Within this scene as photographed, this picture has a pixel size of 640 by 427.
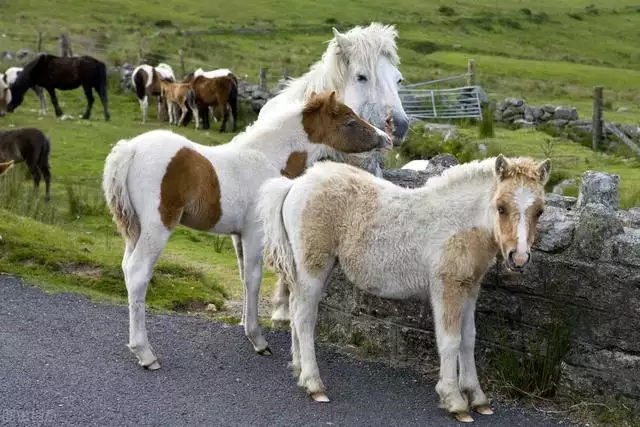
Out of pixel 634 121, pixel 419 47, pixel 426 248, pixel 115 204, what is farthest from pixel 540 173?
pixel 419 47

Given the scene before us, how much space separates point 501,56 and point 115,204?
165 feet

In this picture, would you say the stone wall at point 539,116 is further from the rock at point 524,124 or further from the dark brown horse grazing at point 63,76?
the dark brown horse grazing at point 63,76

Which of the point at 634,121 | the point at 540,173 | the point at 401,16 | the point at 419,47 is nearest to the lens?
the point at 540,173

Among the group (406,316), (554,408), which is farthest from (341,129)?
(554,408)

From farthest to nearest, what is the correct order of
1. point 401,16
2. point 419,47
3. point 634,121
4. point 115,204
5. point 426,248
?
point 401,16 → point 419,47 → point 634,121 → point 115,204 → point 426,248

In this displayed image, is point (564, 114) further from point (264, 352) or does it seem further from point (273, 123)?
point (264, 352)

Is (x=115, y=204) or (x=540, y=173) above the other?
Result: (x=540, y=173)

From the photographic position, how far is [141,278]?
7012 millimetres

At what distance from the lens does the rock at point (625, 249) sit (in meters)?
6.14

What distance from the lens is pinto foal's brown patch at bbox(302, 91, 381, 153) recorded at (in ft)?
25.3

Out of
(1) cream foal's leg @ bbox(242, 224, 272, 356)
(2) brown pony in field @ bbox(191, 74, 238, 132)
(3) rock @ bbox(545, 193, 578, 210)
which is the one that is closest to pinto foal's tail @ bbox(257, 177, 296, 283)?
(1) cream foal's leg @ bbox(242, 224, 272, 356)

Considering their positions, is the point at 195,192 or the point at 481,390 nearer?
the point at 481,390

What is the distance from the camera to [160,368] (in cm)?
710

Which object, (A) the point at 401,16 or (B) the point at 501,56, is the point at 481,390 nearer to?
(B) the point at 501,56
